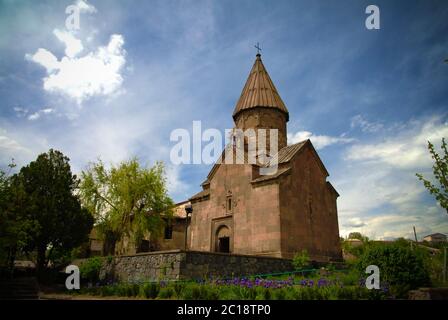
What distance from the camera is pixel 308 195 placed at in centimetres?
1755

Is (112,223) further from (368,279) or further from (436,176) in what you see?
(436,176)

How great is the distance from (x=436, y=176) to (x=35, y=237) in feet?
59.1

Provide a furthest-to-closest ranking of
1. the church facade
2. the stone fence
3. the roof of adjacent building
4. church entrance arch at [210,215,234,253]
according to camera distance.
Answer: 1. the roof of adjacent building
2. church entrance arch at [210,215,234,253]
3. the church facade
4. the stone fence

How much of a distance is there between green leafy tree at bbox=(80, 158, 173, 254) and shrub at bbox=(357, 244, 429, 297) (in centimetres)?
1681

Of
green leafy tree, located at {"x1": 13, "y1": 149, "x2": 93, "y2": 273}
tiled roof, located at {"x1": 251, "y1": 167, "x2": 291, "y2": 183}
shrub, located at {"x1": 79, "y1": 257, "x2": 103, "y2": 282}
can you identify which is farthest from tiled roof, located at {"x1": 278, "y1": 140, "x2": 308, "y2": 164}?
green leafy tree, located at {"x1": 13, "y1": 149, "x2": 93, "y2": 273}

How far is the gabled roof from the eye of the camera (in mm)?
20328

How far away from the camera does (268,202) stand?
52.4 ft

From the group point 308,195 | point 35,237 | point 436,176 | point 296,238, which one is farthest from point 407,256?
point 35,237

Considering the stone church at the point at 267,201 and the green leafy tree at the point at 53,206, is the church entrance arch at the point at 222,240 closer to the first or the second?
the stone church at the point at 267,201

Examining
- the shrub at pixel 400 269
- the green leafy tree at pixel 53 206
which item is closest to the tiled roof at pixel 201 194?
the green leafy tree at pixel 53 206

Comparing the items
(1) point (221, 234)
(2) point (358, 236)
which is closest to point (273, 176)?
(1) point (221, 234)

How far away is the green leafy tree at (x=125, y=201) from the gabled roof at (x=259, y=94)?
817 cm

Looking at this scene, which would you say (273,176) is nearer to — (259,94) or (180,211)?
(259,94)

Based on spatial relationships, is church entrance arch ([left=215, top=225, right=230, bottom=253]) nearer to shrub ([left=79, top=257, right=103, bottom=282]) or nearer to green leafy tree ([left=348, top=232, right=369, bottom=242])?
shrub ([left=79, top=257, right=103, bottom=282])
